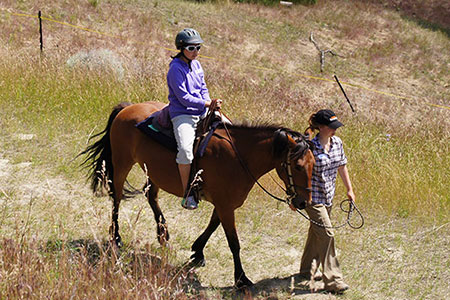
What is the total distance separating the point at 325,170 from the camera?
186 inches

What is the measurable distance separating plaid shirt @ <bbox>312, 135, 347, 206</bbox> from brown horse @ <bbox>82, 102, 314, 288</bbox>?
28cm

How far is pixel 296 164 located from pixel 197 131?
1.19 meters

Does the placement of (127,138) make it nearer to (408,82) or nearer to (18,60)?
(18,60)

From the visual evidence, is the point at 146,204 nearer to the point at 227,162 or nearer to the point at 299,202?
the point at 227,162

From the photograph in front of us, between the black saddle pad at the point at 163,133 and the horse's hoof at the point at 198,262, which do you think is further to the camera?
the horse's hoof at the point at 198,262

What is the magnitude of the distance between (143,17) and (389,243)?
17.1 meters

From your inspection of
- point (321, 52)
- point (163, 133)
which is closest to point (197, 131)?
point (163, 133)

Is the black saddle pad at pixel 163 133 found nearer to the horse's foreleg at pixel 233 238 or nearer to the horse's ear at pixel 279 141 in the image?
the horse's foreleg at pixel 233 238

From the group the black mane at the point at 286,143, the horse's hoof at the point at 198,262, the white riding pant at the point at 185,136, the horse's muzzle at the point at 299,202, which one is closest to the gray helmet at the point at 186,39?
the white riding pant at the point at 185,136

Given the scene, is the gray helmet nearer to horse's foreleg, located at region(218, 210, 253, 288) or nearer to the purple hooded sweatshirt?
the purple hooded sweatshirt

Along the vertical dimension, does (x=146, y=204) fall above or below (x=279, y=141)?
below

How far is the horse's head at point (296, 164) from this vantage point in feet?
14.2

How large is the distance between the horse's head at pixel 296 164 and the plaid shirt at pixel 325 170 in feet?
0.88

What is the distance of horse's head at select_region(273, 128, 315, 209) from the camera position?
14.2ft
